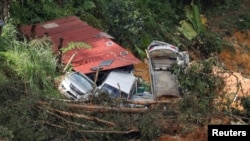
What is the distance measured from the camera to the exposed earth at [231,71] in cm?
905

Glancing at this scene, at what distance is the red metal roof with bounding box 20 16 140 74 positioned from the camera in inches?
444

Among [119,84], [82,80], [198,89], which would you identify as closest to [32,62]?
[82,80]

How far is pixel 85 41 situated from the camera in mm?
12305

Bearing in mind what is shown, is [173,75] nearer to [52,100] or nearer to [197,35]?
[52,100]

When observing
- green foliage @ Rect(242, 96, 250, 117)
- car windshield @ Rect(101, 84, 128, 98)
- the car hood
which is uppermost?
the car hood

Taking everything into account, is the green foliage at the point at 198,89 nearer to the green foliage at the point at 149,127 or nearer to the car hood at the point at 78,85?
the green foliage at the point at 149,127

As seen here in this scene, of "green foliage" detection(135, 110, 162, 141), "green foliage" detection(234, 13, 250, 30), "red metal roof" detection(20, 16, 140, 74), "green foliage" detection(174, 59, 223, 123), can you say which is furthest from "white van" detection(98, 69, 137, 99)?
"green foliage" detection(234, 13, 250, 30)

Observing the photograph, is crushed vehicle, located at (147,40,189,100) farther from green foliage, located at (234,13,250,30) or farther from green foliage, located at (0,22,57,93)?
green foliage, located at (234,13,250,30)

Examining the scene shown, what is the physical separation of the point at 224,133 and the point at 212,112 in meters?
1.11

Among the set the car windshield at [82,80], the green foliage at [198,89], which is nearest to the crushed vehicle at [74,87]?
the car windshield at [82,80]

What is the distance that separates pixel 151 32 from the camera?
53.5 feet

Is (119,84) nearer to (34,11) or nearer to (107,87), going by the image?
(107,87)

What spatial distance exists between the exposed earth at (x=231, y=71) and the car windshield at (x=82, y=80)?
7.12 feet

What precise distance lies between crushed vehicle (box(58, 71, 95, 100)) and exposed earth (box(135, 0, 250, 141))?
6.75 feet
